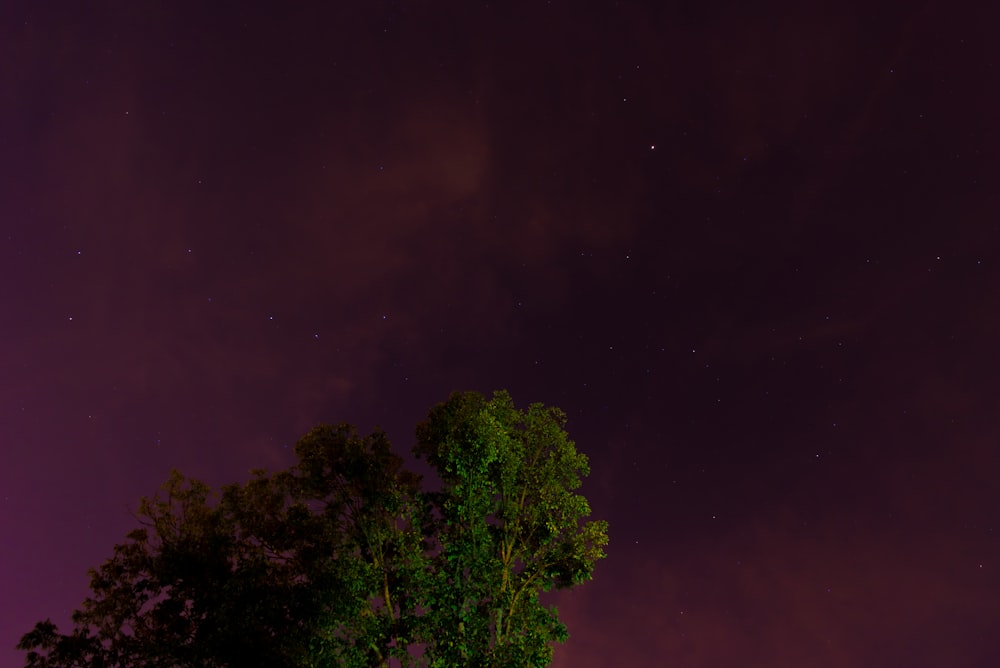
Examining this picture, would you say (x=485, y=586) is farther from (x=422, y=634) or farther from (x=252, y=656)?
(x=252, y=656)

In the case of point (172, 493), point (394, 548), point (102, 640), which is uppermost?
point (172, 493)

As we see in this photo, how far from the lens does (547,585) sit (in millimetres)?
22172

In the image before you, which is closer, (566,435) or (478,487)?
(478,487)

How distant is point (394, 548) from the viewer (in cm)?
2188

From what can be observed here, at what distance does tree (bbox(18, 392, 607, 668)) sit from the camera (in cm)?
2000

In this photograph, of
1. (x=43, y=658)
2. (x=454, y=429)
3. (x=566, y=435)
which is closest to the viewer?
(x=43, y=658)

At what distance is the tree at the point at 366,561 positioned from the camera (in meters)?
20.0

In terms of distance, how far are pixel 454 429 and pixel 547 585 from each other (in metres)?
5.69

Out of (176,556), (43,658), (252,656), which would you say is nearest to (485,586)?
(252,656)

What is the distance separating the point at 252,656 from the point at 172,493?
562cm

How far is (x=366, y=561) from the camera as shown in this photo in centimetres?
2156

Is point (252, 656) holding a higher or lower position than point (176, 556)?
lower

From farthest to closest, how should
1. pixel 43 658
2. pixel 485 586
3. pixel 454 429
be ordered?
pixel 454 429, pixel 485 586, pixel 43 658

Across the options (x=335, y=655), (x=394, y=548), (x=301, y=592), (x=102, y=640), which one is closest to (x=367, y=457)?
(x=394, y=548)
